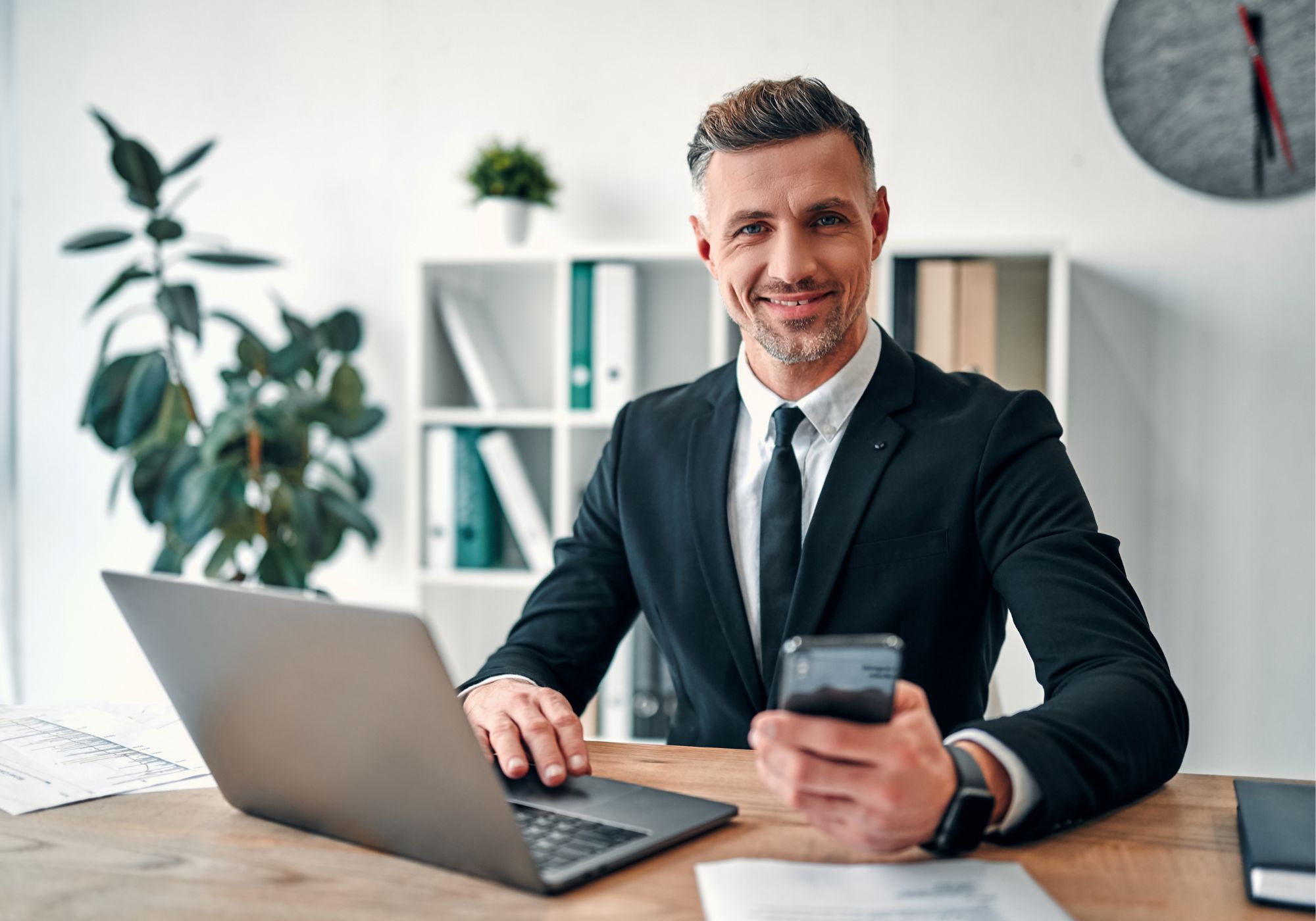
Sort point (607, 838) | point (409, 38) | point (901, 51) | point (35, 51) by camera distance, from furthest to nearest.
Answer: point (35, 51)
point (409, 38)
point (901, 51)
point (607, 838)

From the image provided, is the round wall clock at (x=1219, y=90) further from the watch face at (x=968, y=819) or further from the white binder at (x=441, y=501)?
the watch face at (x=968, y=819)

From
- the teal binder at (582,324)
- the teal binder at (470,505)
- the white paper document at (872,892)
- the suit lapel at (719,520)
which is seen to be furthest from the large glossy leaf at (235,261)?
the white paper document at (872,892)

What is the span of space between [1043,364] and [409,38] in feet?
5.93

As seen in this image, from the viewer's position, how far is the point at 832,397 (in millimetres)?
1495

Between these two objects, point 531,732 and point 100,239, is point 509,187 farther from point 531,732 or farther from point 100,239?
point 531,732

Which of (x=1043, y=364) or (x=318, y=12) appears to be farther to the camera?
(x=318, y=12)

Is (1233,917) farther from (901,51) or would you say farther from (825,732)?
(901,51)

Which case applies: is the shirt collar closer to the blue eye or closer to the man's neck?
the man's neck

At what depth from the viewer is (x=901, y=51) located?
260 centimetres

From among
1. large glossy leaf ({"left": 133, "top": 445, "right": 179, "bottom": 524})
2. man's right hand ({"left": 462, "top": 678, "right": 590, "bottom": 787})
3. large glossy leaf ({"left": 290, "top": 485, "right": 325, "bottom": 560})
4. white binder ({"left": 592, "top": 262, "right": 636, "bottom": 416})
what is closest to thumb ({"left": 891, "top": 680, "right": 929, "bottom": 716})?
man's right hand ({"left": 462, "top": 678, "right": 590, "bottom": 787})

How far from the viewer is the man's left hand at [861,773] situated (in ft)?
2.38

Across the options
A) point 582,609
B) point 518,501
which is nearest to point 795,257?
point 582,609

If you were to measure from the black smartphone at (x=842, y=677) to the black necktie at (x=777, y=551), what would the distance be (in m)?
0.67

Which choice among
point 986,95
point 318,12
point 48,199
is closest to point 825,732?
point 986,95
